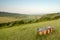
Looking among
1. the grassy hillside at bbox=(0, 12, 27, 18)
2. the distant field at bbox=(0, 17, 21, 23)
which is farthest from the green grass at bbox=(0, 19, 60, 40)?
the grassy hillside at bbox=(0, 12, 27, 18)

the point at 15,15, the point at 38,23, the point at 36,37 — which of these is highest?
the point at 15,15

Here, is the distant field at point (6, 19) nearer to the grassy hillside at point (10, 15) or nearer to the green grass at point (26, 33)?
the grassy hillside at point (10, 15)

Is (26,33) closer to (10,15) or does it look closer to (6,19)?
(6,19)

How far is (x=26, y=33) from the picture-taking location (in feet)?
8.80

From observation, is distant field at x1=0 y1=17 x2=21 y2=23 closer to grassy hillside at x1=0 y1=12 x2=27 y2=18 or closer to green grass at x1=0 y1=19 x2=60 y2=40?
grassy hillside at x1=0 y1=12 x2=27 y2=18

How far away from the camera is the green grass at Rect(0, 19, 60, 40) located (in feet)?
8.32

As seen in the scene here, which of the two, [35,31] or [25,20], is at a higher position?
[25,20]

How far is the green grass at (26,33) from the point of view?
2537 millimetres

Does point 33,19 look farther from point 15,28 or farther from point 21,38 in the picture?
point 21,38

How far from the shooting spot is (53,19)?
134 inches

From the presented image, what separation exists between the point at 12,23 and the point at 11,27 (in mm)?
129

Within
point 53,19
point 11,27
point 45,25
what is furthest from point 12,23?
point 53,19

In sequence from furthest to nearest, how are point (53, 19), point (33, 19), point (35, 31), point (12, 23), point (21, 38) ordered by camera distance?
point (53, 19) → point (33, 19) → point (12, 23) → point (35, 31) → point (21, 38)

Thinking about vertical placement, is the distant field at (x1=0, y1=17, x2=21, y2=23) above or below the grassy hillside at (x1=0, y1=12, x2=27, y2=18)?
below
